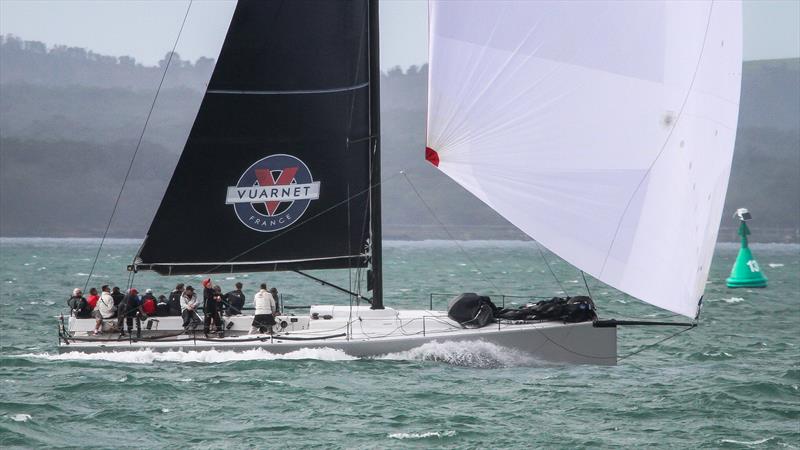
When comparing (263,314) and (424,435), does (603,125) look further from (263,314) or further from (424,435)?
(263,314)

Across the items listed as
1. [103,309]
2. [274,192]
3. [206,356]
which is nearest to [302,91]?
[274,192]

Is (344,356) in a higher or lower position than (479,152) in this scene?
lower

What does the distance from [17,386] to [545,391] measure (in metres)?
8.96

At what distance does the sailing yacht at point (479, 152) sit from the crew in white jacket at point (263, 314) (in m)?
0.32

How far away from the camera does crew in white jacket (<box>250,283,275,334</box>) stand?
22.5 meters

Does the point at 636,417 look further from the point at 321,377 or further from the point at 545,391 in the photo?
the point at 321,377

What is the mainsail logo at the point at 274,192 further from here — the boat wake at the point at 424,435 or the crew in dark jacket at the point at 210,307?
the boat wake at the point at 424,435

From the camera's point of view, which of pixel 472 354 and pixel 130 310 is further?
pixel 130 310

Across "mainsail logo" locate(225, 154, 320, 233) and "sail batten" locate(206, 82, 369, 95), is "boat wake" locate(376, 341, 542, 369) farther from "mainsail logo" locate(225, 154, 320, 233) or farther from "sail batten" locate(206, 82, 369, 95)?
"sail batten" locate(206, 82, 369, 95)

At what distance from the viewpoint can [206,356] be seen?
72.8 feet

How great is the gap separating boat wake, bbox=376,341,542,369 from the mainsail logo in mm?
3642

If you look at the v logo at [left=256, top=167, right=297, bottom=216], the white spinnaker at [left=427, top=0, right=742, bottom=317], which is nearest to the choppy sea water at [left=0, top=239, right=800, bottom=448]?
the white spinnaker at [left=427, top=0, right=742, bottom=317]

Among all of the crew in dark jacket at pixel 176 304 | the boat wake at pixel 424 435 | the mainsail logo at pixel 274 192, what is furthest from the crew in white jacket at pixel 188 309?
the boat wake at pixel 424 435

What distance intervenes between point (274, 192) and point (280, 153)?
2.50ft
